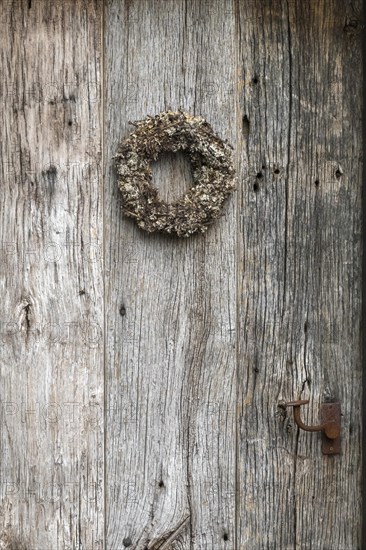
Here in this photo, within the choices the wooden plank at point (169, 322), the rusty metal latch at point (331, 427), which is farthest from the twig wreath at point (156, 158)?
the rusty metal latch at point (331, 427)

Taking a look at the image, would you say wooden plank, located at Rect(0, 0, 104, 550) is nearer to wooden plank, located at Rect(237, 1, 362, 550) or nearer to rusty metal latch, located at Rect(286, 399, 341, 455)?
wooden plank, located at Rect(237, 1, 362, 550)

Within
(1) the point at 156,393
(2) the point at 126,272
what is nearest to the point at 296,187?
(2) the point at 126,272

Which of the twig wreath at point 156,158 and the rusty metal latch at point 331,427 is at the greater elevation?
the twig wreath at point 156,158

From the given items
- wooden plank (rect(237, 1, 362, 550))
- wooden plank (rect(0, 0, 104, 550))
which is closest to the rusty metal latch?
wooden plank (rect(237, 1, 362, 550))

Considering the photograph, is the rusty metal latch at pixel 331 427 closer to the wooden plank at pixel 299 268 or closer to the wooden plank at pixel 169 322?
the wooden plank at pixel 299 268

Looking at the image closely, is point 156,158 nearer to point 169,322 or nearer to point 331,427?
point 169,322

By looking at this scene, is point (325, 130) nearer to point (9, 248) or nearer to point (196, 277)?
point (196, 277)

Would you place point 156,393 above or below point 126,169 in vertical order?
below
